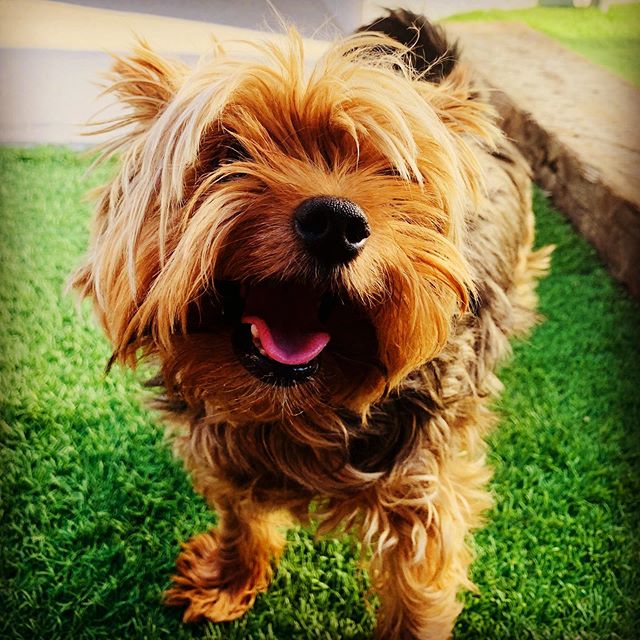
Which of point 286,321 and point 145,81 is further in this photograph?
point 145,81

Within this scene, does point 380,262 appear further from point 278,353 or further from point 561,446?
point 561,446

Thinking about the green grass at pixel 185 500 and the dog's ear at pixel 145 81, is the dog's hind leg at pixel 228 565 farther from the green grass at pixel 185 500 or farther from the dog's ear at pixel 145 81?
the dog's ear at pixel 145 81

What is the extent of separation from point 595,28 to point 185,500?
7.01 feet

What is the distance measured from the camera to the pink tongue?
1397 mm

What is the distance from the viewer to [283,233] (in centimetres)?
124

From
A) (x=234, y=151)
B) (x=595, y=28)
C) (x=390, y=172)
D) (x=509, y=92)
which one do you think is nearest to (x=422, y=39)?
(x=595, y=28)

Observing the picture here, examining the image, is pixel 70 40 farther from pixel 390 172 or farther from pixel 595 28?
pixel 595 28

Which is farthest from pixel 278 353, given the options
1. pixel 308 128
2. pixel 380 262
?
pixel 308 128

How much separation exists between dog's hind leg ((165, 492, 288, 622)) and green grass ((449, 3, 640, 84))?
168 cm

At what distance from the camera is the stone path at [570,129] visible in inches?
106

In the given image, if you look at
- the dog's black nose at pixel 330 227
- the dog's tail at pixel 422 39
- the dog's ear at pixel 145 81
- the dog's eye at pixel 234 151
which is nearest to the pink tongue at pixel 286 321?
the dog's black nose at pixel 330 227

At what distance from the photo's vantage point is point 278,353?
1.40m

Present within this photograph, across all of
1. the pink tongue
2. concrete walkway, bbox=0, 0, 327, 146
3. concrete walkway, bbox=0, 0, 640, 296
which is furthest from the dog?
concrete walkway, bbox=0, 0, 640, 296

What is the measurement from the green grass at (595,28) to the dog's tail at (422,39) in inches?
8.9
